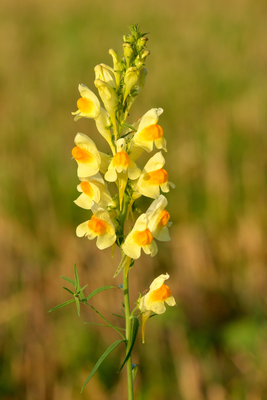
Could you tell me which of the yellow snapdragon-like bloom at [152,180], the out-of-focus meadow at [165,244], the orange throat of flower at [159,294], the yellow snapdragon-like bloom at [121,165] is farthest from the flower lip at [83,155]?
the out-of-focus meadow at [165,244]

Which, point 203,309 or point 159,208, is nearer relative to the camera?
point 159,208

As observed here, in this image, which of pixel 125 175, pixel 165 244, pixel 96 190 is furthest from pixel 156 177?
pixel 165 244

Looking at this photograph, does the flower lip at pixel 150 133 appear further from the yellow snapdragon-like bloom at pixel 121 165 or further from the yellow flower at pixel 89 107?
the yellow flower at pixel 89 107

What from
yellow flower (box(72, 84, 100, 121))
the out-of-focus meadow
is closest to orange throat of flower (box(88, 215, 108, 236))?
yellow flower (box(72, 84, 100, 121))

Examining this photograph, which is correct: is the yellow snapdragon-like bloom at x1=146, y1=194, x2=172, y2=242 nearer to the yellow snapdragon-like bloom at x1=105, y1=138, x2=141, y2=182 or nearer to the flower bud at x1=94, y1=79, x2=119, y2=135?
the yellow snapdragon-like bloom at x1=105, y1=138, x2=141, y2=182

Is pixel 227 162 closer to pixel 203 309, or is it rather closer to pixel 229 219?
pixel 229 219

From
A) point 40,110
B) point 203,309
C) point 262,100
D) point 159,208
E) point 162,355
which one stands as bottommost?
point 162,355

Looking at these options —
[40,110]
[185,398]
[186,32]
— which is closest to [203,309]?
[185,398]
